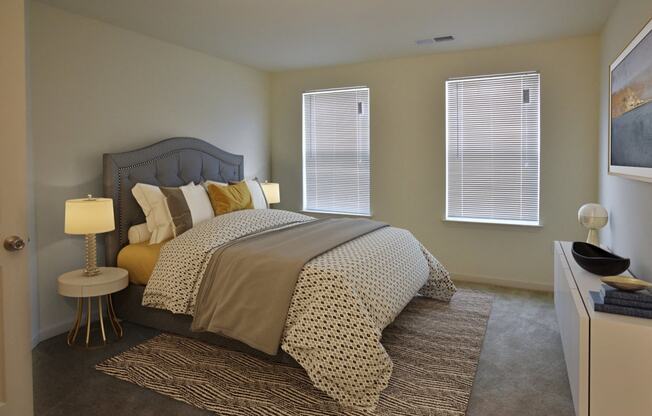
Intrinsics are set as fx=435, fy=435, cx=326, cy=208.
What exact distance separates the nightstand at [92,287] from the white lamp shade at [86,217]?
1.08 feet

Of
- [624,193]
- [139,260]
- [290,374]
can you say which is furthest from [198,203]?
[624,193]

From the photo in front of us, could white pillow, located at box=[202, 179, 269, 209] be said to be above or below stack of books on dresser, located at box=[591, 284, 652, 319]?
above

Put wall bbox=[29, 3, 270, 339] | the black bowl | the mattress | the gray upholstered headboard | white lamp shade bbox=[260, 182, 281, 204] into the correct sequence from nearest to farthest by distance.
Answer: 1. the black bowl
2. wall bbox=[29, 3, 270, 339]
3. the mattress
4. the gray upholstered headboard
5. white lamp shade bbox=[260, 182, 281, 204]

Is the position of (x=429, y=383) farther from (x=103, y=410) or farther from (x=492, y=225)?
(x=492, y=225)

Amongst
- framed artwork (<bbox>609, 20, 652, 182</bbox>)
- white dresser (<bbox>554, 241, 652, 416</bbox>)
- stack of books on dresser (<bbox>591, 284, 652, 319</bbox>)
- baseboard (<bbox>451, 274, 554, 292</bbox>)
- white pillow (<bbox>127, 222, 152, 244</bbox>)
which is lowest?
baseboard (<bbox>451, 274, 554, 292</bbox>)

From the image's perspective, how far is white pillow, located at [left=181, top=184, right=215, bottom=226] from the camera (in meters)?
3.67

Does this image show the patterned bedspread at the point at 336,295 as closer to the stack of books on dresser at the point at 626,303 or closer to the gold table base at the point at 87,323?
the gold table base at the point at 87,323

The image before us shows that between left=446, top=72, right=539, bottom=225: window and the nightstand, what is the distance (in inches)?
132

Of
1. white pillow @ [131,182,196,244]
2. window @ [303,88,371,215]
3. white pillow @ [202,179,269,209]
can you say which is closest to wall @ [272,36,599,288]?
window @ [303,88,371,215]

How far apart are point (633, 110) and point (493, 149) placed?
2.12 metres

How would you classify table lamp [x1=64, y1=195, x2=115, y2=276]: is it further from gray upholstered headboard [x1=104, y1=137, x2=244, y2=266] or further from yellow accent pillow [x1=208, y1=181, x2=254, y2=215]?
yellow accent pillow [x1=208, y1=181, x2=254, y2=215]

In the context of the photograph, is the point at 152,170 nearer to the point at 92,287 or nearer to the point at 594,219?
the point at 92,287

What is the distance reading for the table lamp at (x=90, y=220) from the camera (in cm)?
296

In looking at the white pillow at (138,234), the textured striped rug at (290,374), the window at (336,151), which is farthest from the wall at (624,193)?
the white pillow at (138,234)
